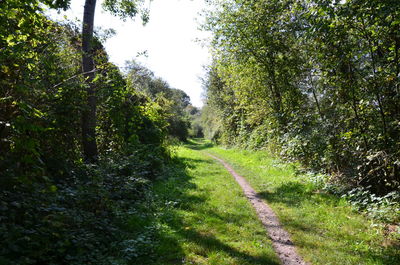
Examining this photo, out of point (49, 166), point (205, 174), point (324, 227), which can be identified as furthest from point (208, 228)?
point (205, 174)

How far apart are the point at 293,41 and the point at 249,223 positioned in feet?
29.8

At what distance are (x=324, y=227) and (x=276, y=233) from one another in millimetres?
1292

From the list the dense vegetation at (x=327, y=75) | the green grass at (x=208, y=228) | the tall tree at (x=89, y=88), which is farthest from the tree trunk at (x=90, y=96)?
the dense vegetation at (x=327, y=75)

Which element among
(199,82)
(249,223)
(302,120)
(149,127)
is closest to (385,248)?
(249,223)

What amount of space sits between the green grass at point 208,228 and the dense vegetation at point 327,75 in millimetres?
3774

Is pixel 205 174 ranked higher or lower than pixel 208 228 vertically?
higher

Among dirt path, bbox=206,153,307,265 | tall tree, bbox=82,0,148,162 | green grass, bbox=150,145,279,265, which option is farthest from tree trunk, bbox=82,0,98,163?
dirt path, bbox=206,153,307,265

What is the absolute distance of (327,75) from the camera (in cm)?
895

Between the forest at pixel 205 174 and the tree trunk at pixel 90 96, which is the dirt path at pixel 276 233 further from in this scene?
the tree trunk at pixel 90 96

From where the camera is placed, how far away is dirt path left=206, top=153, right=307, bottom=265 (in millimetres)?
5352

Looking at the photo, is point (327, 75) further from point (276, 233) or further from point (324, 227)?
point (276, 233)

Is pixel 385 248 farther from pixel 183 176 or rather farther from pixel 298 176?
pixel 183 176

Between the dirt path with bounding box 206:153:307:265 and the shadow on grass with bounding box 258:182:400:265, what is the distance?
1.07ft

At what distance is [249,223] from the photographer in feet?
23.1
